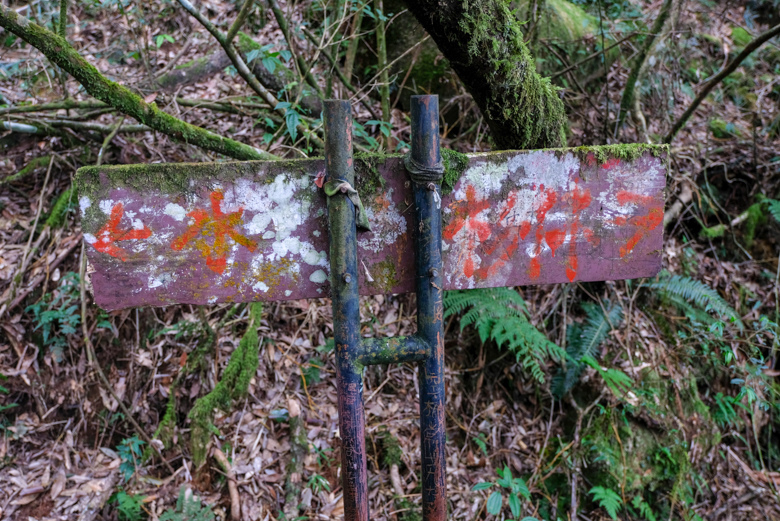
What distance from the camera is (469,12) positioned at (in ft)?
5.02

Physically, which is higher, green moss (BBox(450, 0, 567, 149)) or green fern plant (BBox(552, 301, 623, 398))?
green moss (BBox(450, 0, 567, 149))

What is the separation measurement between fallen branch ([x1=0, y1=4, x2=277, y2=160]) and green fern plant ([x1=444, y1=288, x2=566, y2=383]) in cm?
159

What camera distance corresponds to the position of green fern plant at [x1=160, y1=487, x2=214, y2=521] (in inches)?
89.1

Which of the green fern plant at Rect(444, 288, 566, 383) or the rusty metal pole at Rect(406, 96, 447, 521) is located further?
the green fern plant at Rect(444, 288, 566, 383)

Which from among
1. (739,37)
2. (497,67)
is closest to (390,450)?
(497,67)

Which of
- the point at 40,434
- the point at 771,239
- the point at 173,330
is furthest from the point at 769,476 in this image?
A: the point at 40,434

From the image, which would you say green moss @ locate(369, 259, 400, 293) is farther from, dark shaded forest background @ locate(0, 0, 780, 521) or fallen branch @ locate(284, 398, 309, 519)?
fallen branch @ locate(284, 398, 309, 519)

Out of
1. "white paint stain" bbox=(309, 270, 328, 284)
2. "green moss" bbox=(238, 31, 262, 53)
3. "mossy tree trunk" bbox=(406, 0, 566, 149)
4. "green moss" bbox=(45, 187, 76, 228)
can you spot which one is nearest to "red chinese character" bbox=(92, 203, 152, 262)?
"white paint stain" bbox=(309, 270, 328, 284)

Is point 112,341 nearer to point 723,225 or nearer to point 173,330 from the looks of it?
point 173,330

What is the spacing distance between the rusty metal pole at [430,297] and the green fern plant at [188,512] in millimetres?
1534

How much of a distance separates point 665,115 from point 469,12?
3.18m

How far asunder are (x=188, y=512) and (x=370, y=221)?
1.92 metres

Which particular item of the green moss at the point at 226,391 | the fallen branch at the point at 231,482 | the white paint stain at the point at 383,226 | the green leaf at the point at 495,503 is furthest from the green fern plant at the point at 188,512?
the white paint stain at the point at 383,226

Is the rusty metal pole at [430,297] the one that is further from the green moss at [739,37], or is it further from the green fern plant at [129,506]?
the green moss at [739,37]
